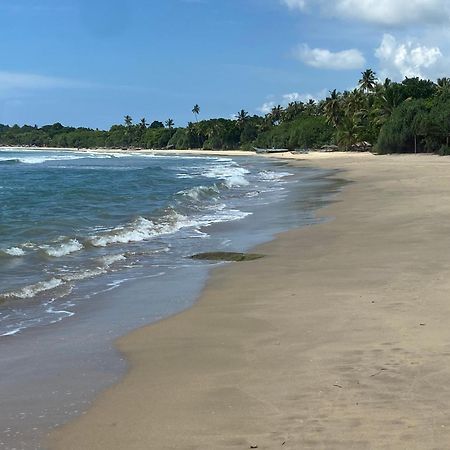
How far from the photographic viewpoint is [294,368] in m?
5.18

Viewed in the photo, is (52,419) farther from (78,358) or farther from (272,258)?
(272,258)

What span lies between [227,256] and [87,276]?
2711 mm

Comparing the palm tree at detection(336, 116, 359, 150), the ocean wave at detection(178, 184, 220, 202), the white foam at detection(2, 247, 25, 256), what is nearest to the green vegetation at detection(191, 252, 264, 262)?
the white foam at detection(2, 247, 25, 256)

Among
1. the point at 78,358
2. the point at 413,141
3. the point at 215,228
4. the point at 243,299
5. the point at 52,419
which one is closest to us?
the point at 52,419

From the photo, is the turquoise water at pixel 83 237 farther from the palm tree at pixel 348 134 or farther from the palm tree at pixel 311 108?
the palm tree at pixel 311 108

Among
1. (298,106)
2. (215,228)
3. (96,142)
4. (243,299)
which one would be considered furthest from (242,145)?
(243,299)

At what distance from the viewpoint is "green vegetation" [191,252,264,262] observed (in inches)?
454

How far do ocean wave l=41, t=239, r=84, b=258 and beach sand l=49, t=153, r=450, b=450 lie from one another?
409 cm

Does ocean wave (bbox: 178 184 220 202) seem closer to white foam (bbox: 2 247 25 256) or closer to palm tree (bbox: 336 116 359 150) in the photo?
white foam (bbox: 2 247 25 256)

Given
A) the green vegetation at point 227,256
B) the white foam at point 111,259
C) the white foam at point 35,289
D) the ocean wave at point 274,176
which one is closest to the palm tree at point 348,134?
the ocean wave at point 274,176

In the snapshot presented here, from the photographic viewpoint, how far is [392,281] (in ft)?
27.7

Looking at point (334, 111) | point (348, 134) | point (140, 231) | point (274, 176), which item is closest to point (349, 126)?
point (348, 134)

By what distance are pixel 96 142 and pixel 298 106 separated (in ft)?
275

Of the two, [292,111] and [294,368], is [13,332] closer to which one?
[294,368]
